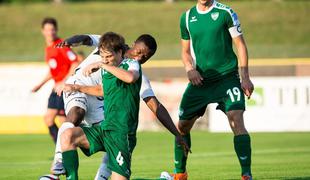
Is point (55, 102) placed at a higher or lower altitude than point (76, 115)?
lower

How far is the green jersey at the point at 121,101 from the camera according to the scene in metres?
8.70

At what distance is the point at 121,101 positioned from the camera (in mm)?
8695

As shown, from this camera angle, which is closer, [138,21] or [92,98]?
[92,98]

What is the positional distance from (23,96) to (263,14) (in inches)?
777

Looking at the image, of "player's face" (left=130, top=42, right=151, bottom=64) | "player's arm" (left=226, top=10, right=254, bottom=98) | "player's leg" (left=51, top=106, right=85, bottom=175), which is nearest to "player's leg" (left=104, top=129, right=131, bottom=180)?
"player's face" (left=130, top=42, right=151, bottom=64)

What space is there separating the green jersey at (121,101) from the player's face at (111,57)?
0.08m

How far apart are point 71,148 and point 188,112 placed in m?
2.35

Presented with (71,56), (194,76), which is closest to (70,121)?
(194,76)

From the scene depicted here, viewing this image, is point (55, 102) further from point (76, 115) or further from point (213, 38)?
point (213, 38)

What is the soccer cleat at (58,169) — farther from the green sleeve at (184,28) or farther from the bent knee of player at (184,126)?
the green sleeve at (184,28)

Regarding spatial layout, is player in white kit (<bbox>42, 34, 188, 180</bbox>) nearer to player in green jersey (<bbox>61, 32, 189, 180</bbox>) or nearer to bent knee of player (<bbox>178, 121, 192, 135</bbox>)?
player in green jersey (<bbox>61, 32, 189, 180</bbox>)

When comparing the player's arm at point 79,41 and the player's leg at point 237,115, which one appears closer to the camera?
the player's leg at point 237,115

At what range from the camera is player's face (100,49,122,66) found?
28.1ft

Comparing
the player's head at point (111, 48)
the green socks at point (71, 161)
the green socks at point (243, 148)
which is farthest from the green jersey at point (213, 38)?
the green socks at point (71, 161)
